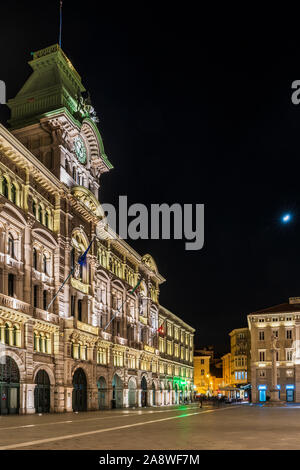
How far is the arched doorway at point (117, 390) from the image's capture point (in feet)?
218

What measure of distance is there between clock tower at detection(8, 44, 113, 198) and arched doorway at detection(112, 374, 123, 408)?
2326 cm

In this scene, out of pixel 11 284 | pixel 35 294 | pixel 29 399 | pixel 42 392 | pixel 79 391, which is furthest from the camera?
pixel 79 391

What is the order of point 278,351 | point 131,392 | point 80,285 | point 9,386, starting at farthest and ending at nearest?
point 278,351 < point 131,392 < point 80,285 < point 9,386

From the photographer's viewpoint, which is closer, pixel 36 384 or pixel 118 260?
pixel 36 384

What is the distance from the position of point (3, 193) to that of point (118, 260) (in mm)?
29871

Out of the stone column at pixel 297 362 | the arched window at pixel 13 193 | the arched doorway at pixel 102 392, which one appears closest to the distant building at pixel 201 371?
the stone column at pixel 297 362

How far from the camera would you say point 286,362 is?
4195 inches

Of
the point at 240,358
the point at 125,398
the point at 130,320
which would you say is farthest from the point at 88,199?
the point at 240,358

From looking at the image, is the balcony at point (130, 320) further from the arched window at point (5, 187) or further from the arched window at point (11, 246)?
the arched window at point (5, 187)

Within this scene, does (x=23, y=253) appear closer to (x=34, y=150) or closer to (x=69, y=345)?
(x=69, y=345)

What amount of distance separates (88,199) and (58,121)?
8.71m

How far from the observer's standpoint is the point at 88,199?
5825cm

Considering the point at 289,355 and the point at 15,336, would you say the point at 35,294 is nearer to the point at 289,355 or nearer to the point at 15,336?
the point at 15,336
